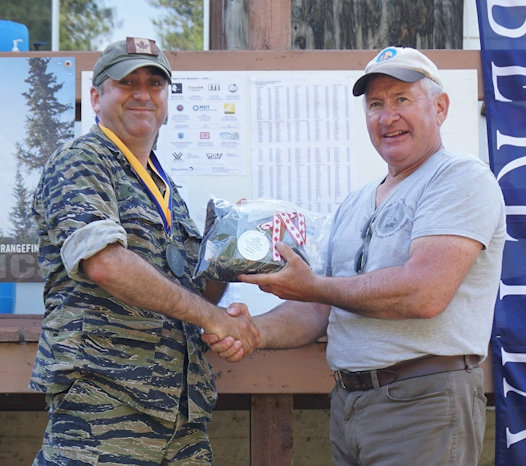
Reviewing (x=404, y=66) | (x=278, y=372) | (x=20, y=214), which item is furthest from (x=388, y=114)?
(x=20, y=214)

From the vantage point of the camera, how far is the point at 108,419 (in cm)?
259

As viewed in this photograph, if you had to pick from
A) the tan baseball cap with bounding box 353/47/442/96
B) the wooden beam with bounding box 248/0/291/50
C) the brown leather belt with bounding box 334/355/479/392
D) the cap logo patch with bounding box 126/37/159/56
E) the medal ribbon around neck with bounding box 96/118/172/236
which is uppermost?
the wooden beam with bounding box 248/0/291/50

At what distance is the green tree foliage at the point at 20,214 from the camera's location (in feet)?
12.4

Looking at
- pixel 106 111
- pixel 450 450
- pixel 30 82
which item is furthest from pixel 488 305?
pixel 30 82

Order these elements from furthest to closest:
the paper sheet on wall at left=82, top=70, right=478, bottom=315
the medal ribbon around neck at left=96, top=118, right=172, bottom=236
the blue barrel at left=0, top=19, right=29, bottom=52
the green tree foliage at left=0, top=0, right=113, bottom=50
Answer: the green tree foliage at left=0, top=0, right=113, bottom=50 < the blue barrel at left=0, top=19, right=29, bottom=52 < the paper sheet on wall at left=82, top=70, right=478, bottom=315 < the medal ribbon around neck at left=96, top=118, right=172, bottom=236

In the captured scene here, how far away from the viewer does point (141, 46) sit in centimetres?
292

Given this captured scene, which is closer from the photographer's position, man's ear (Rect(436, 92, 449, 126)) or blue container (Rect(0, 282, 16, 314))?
man's ear (Rect(436, 92, 449, 126))

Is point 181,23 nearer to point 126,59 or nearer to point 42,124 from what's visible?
point 42,124

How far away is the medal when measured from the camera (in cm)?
281

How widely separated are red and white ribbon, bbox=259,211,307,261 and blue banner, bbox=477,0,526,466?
118 cm

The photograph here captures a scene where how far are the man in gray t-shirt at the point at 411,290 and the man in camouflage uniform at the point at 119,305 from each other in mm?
215

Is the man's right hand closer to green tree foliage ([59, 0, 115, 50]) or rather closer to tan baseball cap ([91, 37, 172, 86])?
tan baseball cap ([91, 37, 172, 86])

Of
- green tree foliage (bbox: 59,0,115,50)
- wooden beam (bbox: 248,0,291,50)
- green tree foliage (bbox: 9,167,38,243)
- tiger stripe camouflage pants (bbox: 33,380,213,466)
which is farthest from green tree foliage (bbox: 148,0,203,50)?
tiger stripe camouflage pants (bbox: 33,380,213,466)

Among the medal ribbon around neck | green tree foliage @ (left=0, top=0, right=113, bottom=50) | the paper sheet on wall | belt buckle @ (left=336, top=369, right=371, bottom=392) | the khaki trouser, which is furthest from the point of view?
green tree foliage @ (left=0, top=0, right=113, bottom=50)
